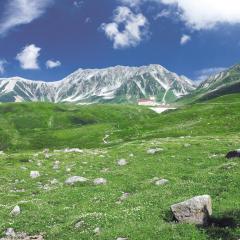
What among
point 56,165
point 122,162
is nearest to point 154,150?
point 122,162

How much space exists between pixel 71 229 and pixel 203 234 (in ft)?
27.2

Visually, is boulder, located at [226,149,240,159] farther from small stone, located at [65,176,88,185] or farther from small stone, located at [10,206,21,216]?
small stone, located at [10,206,21,216]

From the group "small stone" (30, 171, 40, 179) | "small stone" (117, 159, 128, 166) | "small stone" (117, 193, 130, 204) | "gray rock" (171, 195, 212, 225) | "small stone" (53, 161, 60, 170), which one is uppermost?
"gray rock" (171, 195, 212, 225)

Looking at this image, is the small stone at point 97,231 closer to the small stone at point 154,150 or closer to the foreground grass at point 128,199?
the foreground grass at point 128,199

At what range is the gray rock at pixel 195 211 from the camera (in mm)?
25188

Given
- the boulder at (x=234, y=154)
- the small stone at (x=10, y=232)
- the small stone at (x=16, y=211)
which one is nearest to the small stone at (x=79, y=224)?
the small stone at (x=10, y=232)

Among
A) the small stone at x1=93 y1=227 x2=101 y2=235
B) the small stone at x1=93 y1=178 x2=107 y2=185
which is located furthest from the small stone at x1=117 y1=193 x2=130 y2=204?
the small stone at x1=93 y1=227 x2=101 y2=235

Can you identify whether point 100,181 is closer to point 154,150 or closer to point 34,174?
point 34,174

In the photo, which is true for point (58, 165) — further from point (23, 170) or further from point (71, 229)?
point (71, 229)

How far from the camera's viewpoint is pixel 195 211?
2545 centimetres

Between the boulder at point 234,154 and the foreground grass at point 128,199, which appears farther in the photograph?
the boulder at point 234,154

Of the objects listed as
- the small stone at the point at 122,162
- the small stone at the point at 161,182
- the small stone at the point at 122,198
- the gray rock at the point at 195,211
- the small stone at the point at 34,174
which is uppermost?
the gray rock at the point at 195,211

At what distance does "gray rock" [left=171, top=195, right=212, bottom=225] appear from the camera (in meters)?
25.2

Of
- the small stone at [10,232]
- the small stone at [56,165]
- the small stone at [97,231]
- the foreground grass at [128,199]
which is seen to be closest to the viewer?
the foreground grass at [128,199]
